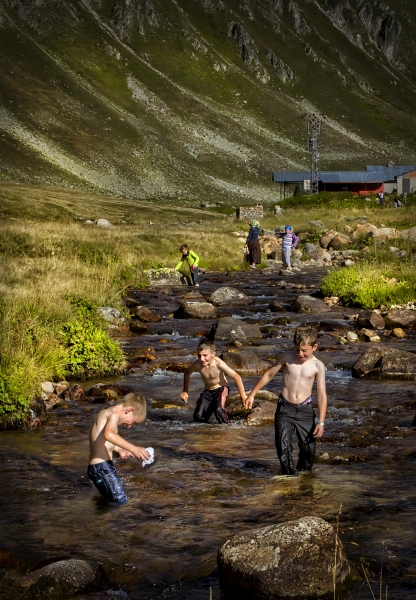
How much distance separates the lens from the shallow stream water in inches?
296

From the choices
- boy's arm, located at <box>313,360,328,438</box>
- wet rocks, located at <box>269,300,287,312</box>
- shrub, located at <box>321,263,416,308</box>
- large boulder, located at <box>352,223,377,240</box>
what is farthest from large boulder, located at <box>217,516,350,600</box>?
large boulder, located at <box>352,223,377,240</box>

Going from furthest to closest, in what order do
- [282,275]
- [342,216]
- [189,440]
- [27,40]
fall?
[27,40] < [342,216] < [282,275] < [189,440]

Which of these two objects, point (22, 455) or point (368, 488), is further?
point (22, 455)

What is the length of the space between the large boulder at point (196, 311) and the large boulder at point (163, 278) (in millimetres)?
7302

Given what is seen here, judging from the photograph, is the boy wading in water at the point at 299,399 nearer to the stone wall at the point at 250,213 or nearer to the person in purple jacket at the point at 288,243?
the person in purple jacket at the point at 288,243

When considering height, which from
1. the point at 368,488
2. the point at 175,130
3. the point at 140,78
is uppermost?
the point at 140,78

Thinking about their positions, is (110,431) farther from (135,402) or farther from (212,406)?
(212,406)

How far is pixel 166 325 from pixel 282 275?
13658 millimetres

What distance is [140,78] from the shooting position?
611 ft

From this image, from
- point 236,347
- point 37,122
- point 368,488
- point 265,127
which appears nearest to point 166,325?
point 236,347

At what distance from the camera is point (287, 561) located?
6.61m

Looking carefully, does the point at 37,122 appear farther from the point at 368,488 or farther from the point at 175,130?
the point at 368,488

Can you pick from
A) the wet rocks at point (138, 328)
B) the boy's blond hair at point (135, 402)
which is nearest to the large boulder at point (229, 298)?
the wet rocks at point (138, 328)

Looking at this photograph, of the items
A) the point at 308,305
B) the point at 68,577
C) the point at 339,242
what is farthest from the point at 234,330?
the point at 339,242
